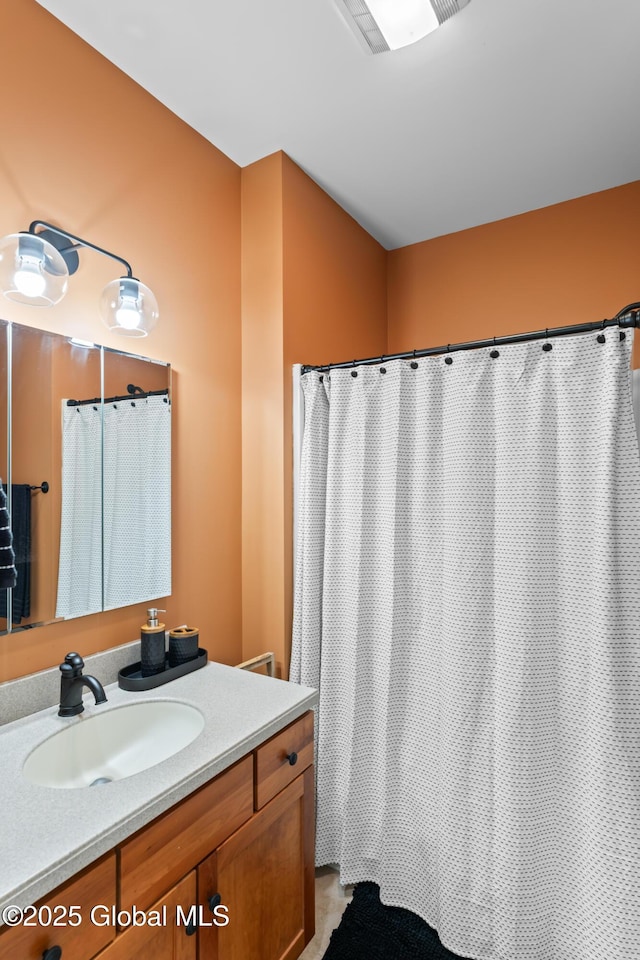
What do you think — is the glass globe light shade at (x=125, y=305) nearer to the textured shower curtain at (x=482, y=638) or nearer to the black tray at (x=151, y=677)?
the textured shower curtain at (x=482, y=638)

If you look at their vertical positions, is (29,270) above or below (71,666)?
above

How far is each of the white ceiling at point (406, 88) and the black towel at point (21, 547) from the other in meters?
1.37


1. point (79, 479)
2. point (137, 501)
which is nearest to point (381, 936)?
point (137, 501)

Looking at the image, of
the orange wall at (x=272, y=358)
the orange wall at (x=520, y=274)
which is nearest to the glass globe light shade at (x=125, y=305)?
the orange wall at (x=272, y=358)

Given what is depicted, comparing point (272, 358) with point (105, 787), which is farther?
point (272, 358)

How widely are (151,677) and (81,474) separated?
2.07ft

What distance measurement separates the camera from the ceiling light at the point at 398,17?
1296mm

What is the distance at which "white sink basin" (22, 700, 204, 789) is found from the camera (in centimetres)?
119

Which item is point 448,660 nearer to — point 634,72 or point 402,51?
point 402,51

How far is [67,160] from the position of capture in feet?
4.76

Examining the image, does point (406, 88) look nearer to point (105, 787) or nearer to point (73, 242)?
point (73, 242)

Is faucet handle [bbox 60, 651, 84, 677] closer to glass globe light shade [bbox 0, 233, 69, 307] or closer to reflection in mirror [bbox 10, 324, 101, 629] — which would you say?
reflection in mirror [bbox 10, 324, 101, 629]

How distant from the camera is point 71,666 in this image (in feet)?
4.17

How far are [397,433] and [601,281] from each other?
1354mm
